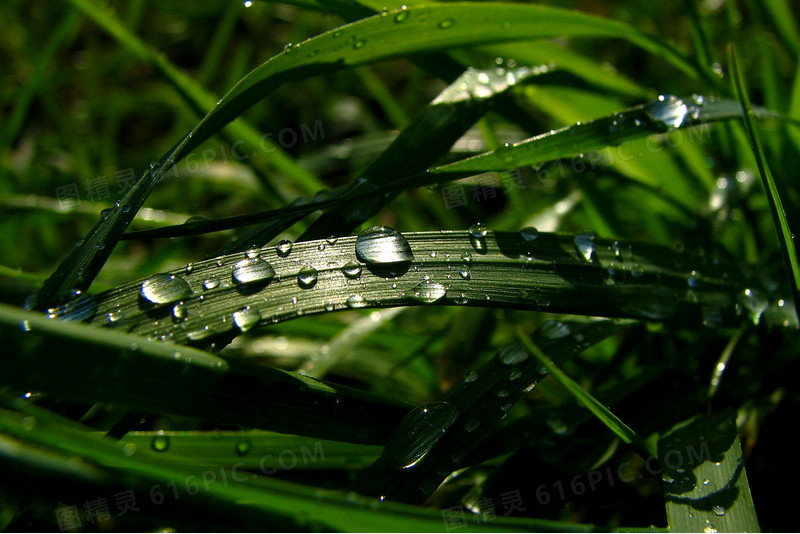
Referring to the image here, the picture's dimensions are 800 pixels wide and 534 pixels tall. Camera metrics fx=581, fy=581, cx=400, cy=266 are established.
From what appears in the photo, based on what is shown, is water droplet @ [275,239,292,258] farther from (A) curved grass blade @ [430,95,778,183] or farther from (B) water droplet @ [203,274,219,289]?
(A) curved grass blade @ [430,95,778,183]

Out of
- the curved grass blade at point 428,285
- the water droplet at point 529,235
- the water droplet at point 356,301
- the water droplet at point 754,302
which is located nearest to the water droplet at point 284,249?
the curved grass blade at point 428,285

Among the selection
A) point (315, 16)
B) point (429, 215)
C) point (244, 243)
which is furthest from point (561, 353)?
point (315, 16)

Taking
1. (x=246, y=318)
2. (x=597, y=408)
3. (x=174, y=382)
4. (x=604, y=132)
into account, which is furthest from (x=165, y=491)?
(x=604, y=132)

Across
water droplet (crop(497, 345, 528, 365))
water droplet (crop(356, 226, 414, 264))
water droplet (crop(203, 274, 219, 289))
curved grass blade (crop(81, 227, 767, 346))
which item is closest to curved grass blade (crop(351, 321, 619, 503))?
water droplet (crop(497, 345, 528, 365))

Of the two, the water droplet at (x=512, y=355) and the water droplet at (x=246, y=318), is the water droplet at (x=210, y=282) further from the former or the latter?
the water droplet at (x=512, y=355)

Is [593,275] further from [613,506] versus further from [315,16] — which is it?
[315,16]

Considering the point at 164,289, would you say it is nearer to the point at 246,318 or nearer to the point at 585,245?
the point at 246,318

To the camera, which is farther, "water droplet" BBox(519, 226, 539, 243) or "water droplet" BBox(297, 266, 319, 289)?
"water droplet" BBox(519, 226, 539, 243)
